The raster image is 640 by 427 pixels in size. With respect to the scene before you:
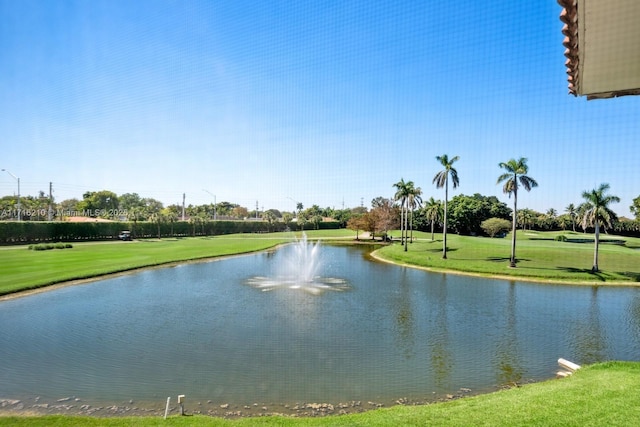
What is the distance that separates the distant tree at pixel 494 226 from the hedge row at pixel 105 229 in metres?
58.2

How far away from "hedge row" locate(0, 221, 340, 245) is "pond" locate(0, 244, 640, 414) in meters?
39.9

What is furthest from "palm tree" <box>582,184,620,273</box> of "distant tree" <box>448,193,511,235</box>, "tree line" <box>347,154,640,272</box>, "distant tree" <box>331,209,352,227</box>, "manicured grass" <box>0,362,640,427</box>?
"distant tree" <box>331,209,352,227</box>

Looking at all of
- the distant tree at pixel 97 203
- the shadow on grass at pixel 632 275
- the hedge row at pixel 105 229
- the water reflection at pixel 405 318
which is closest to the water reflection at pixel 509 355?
the water reflection at pixel 405 318

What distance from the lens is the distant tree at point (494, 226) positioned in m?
82.9

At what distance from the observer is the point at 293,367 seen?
14641mm

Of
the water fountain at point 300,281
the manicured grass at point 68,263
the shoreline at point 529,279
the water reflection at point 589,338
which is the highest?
the manicured grass at point 68,263

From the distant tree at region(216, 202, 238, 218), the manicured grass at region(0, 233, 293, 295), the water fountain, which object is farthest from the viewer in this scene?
the distant tree at region(216, 202, 238, 218)

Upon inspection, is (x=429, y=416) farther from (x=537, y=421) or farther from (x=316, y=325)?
(x=316, y=325)

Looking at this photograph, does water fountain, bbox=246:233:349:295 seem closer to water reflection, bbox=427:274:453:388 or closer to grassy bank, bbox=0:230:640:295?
water reflection, bbox=427:274:453:388

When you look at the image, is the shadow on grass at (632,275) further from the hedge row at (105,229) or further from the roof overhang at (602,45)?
the hedge row at (105,229)

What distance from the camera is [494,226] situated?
8306cm

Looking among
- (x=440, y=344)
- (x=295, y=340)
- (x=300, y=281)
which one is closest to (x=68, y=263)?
(x=300, y=281)

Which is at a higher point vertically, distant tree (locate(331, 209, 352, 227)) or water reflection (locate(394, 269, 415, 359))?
distant tree (locate(331, 209, 352, 227))

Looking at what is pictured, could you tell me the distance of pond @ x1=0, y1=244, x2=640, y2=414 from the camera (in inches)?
515
